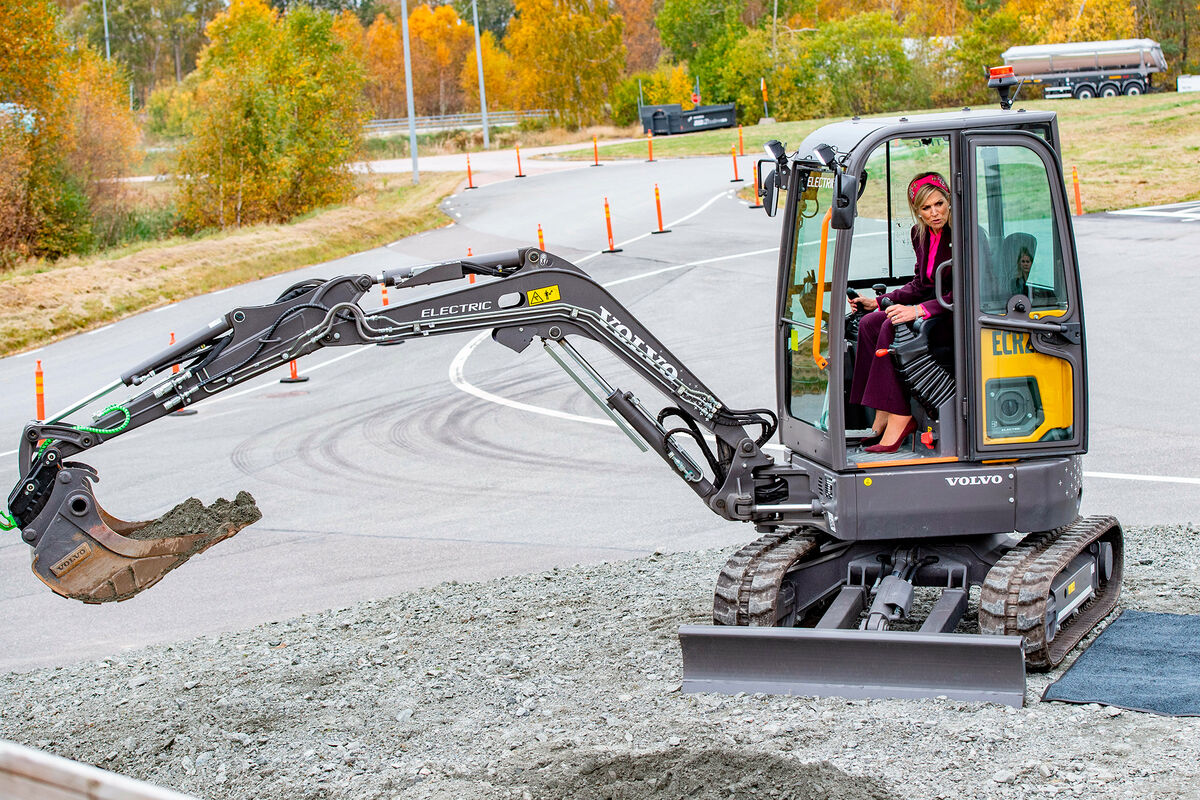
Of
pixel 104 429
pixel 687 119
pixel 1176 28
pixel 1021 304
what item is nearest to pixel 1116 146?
pixel 687 119

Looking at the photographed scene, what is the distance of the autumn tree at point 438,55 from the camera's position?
352 feet

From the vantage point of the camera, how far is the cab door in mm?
7234

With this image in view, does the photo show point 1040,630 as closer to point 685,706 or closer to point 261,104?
point 685,706

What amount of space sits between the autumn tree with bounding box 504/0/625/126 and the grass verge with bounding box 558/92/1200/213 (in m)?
19.1

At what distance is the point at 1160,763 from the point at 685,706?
2.44 m

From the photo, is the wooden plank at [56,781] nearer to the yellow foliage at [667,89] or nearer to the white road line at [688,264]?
the white road line at [688,264]

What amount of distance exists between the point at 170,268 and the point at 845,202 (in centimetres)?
2472

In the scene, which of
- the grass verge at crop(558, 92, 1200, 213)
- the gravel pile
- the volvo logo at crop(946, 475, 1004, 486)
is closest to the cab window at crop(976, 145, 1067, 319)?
the volvo logo at crop(946, 475, 1004, 486)

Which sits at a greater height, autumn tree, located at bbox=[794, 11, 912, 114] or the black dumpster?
autumn tree, located at bbox=[794, 11, 912, 114]

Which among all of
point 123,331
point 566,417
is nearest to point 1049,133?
point 566,417

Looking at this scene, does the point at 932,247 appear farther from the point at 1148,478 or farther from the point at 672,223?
the point at 672,223

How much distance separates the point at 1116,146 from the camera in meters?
40.0

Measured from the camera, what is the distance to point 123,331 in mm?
24078

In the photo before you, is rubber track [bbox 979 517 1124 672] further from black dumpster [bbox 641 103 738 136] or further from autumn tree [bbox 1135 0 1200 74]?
autumn tree [bbox 1135 0 1200 74]
